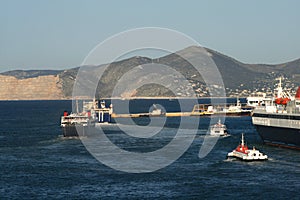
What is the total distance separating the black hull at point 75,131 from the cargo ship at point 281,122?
1530 inches

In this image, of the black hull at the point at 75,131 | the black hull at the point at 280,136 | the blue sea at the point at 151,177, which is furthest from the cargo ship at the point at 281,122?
the black hull at the point at 75,131

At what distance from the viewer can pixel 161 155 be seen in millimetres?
85000

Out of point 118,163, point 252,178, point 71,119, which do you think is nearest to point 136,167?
point 118,163

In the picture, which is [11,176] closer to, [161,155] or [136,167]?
[136,167]

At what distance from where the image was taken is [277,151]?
87.7 meters

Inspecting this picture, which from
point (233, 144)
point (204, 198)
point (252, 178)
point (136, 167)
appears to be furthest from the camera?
point (233, 144)

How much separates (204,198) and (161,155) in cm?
3013

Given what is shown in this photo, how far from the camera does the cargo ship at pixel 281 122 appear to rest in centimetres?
8846

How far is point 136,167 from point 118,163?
13.7 ft

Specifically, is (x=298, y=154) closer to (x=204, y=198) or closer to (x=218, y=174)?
(x=218, y=174)

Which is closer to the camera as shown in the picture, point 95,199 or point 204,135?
point 95,199

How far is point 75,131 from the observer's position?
398 feet

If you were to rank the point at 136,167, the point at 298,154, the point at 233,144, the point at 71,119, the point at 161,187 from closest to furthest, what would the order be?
the point at 161,187, the point at 136,167, the point at 298,154, the point at 233,144, the point at 71,119

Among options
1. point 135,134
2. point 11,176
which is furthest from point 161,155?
point 135,134
